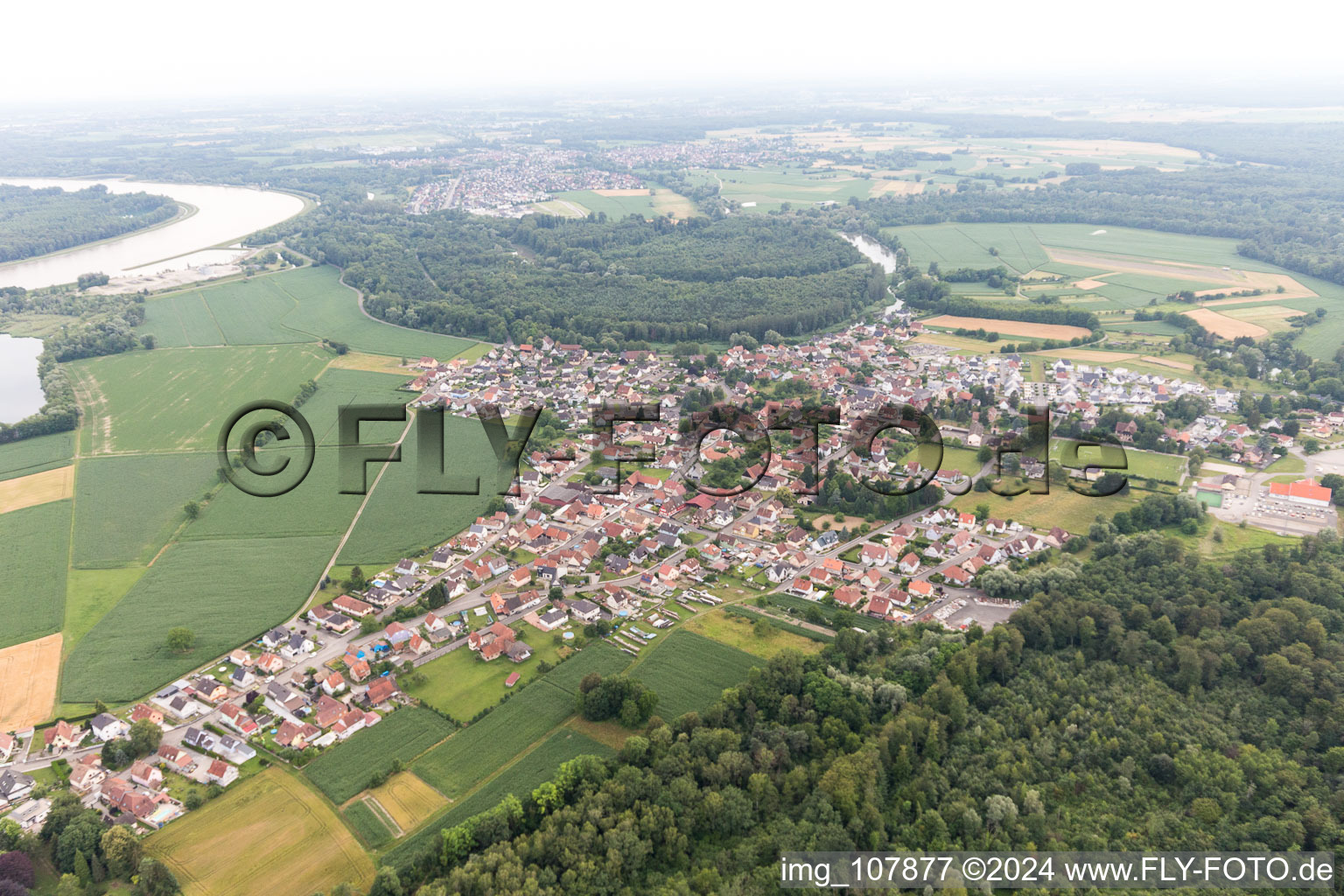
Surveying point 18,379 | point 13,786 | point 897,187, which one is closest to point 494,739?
point 13,786

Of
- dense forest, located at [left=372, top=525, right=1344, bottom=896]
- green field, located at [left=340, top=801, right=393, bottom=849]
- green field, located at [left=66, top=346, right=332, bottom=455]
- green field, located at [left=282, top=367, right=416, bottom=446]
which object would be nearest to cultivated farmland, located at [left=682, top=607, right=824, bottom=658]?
dense forest, located at [left=372, top=525, right=1344, bottom=896]

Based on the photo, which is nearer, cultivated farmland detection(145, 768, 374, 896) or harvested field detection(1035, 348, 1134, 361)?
cultivated farmland detection(145, 768, 374, 896)

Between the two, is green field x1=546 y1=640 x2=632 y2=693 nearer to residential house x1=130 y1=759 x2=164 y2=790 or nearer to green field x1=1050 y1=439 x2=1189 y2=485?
residential house x1=130 y1=759 x2=164 y2=790

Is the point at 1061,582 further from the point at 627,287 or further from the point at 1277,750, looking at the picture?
the point at 627,287

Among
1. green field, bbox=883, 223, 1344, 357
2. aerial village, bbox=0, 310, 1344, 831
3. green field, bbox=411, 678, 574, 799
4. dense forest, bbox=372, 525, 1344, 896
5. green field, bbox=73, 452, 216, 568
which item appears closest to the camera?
dense forest, bbox=372, 525, 1344, 896

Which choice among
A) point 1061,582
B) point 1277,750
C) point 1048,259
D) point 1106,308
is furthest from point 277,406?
point 1048,259
